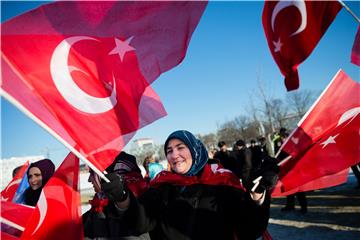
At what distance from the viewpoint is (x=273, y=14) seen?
354 cm

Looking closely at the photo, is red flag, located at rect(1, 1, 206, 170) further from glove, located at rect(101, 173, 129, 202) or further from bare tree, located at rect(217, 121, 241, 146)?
bare tree, located at rect(217, 121, 241, 146)

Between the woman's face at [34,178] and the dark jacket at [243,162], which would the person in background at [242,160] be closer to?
the dark jacket at [243,162]

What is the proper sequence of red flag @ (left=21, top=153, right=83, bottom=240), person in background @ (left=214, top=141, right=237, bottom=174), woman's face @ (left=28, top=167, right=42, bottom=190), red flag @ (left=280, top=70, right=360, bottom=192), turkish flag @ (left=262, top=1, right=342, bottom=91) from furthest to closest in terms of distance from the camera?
person in background @ (left=214, top=141, right=237, bottom=174) → woman's face @ (left=28, top=167, right=42, bottom=190) → turkish flag @ (left=262, top=1, right=342, bottom=91) → red flag @ (left=280, top=70, right=360, bottom=192) → red flag @ (left=21, top=153, right=83, bottom=240)

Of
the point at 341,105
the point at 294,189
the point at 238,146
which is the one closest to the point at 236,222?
the point at 294,189

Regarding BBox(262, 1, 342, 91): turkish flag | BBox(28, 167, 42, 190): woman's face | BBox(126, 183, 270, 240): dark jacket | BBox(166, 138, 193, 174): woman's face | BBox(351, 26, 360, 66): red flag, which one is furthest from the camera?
BBox(28, 167, 42, 190): woman's face

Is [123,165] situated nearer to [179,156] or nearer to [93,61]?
[179,156]

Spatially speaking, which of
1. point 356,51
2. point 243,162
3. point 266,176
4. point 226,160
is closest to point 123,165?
point 266,176

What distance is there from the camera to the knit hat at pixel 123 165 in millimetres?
3070

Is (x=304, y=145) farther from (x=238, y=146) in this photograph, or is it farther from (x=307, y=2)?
(x=238, y=146)

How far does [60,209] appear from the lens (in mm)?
2562

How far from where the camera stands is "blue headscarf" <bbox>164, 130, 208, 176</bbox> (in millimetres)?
2287

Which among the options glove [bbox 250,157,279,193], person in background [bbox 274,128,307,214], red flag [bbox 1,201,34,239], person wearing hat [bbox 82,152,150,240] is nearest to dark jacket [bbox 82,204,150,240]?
person wearing hat [bbox 82,152,150,240]

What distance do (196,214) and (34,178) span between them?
7.09 ft

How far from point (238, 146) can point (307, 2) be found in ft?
17.2
